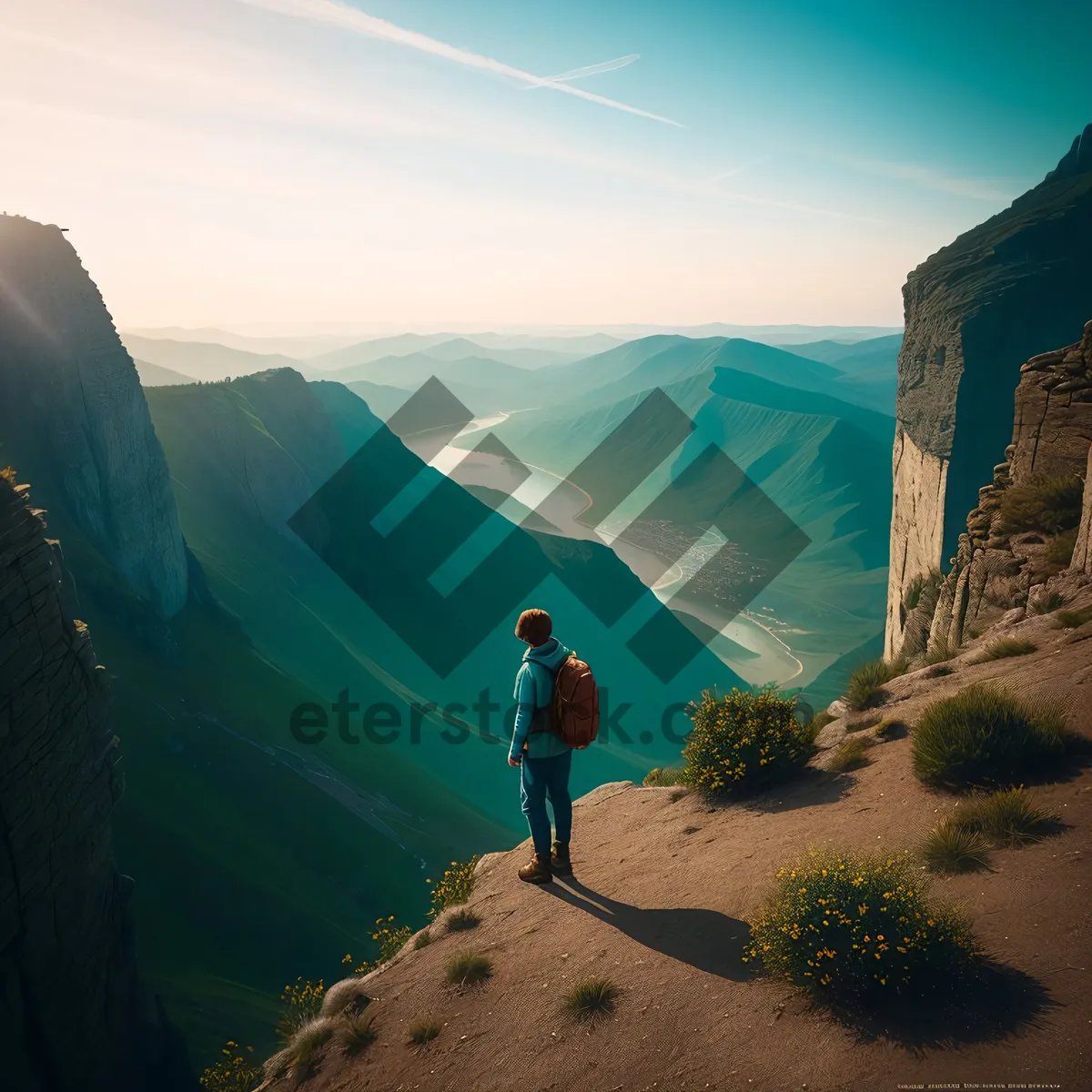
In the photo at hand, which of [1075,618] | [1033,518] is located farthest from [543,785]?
[1033,518]

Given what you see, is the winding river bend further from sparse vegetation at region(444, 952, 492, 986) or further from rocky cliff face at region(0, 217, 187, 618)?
sparse vegetation at region(444, 952, 492, 986)

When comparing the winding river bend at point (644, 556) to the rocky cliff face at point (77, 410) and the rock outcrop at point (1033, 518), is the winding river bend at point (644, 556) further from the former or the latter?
the rock outcrop at point (1033, 518)

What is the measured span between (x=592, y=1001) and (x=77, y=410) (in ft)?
83.9

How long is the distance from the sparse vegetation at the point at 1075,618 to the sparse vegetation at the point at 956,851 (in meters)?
3.72

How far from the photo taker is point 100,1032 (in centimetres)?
1008

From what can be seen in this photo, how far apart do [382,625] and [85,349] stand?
2327 centimetres

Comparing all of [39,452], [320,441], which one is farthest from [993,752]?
[320,441]

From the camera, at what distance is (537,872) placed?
655 centimetres

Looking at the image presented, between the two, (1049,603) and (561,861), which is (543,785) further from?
(1049,603)

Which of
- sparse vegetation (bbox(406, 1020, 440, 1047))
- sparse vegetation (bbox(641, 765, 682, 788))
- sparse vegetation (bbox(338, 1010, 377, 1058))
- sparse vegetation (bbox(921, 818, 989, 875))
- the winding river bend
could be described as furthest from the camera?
the winding river bend

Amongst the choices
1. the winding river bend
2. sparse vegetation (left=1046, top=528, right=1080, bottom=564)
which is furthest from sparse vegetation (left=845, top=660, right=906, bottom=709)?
the winding river bend

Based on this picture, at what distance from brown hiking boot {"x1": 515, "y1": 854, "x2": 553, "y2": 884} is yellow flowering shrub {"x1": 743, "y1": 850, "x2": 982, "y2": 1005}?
246 cm

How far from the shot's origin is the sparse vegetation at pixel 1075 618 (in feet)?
24.3

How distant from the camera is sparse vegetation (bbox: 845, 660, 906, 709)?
7.87 m
